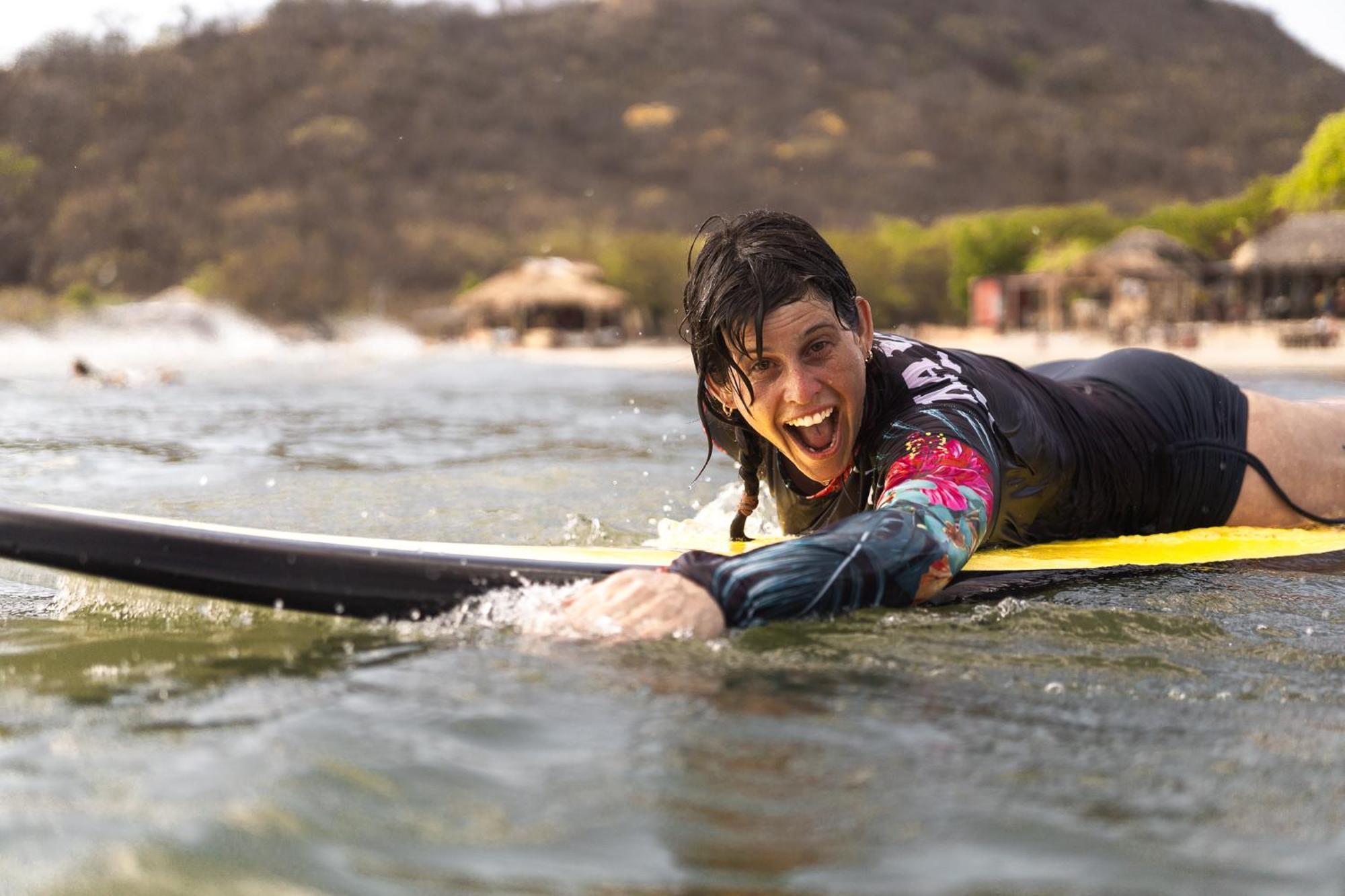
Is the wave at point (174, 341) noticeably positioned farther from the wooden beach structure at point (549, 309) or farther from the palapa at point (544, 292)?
the palapa at point (544, 292)

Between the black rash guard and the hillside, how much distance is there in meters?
49.8

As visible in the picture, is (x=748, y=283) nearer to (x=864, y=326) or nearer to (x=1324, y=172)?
(x=864, y=326)

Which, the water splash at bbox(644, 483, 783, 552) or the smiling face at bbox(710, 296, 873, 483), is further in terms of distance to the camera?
the water splash at bbox(644, 483, 783, 552)

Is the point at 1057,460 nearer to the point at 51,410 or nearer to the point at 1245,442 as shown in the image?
the point at 1245,442

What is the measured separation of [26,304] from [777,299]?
4876 centimetres

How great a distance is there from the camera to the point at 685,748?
6.09 feet

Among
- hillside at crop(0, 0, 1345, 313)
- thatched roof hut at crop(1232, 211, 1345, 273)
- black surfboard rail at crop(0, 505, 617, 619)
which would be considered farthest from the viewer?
hillside at crop(0, 0, 1345, 313)

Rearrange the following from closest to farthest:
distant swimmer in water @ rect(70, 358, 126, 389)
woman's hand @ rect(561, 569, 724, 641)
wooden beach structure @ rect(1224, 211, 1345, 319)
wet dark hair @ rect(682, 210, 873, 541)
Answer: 1. woman's hand @ rect(561, 569, 724, 641)
2. wet dark hair @ rect(682, 210, 873, 541)
3. distant swimmer in water @ rect(70, 358, 126, 389)
4. wooden beach structure @ rect(1224, 211, 1345, 319)

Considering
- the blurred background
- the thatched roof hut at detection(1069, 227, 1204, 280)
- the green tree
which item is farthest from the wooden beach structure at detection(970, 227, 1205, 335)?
the green tree

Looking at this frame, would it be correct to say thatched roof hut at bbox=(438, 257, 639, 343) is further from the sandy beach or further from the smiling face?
the smiling face

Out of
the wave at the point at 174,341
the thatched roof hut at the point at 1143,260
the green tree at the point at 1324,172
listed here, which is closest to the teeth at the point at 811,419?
the wave at the point at 174,341

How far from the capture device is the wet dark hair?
8.00ft

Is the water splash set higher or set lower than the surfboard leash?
lower

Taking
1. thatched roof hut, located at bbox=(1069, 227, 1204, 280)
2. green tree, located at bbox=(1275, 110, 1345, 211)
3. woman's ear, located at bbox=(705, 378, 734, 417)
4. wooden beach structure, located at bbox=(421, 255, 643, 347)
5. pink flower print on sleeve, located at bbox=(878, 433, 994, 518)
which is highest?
green tree, located at bbox=(1275, 110, 1345, 211)
